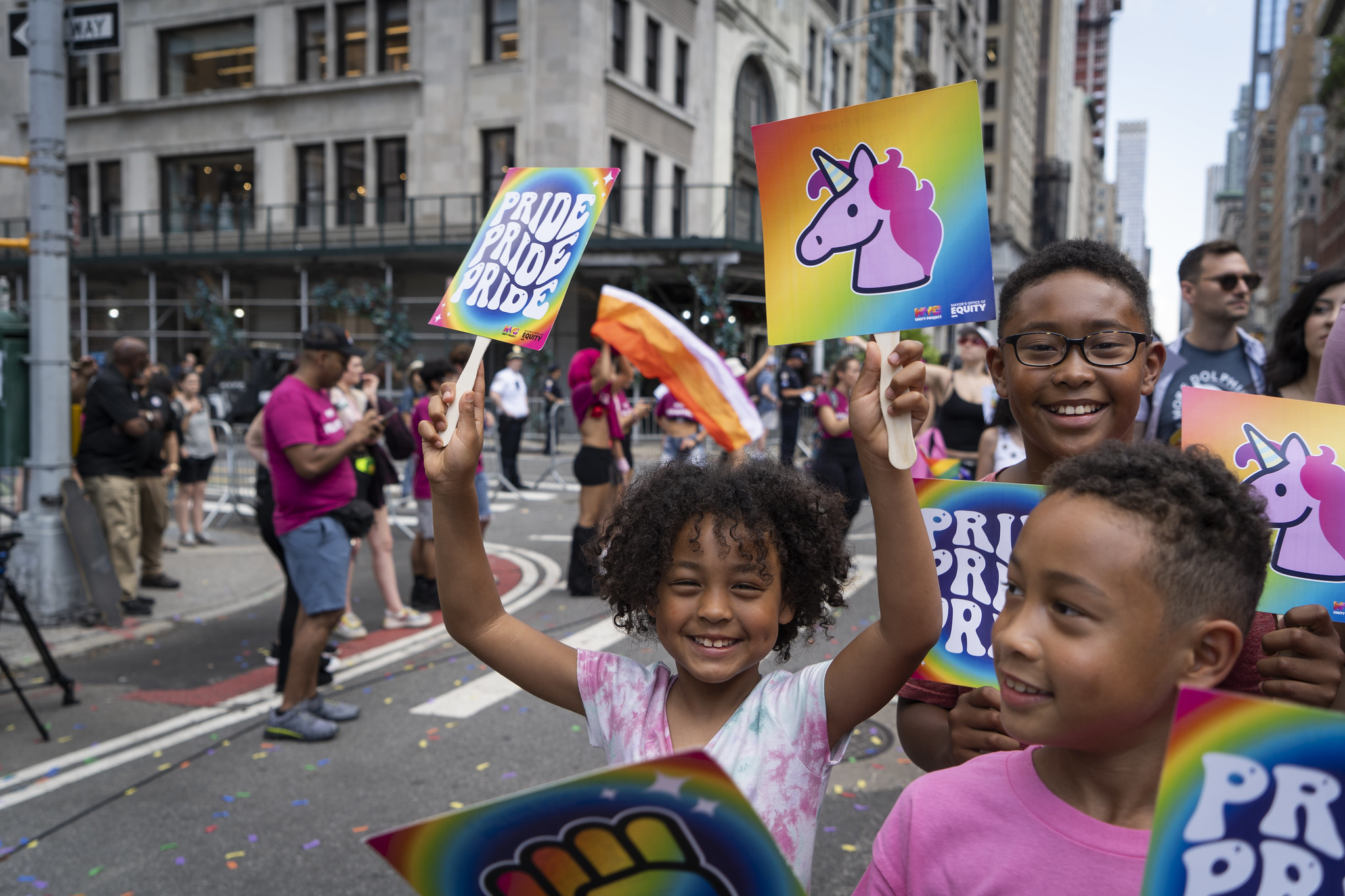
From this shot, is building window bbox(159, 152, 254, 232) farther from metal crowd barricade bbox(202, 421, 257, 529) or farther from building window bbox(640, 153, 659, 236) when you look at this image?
metal crowd barricade bbox(202, 421, 257, 529)

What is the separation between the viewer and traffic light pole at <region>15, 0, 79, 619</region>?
22.7 ft

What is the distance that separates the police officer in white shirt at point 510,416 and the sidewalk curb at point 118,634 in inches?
268

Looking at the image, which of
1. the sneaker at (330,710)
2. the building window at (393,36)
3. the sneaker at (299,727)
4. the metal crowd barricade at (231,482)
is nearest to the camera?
the sneaker at (299,727)

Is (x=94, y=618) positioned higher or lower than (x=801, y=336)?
lower

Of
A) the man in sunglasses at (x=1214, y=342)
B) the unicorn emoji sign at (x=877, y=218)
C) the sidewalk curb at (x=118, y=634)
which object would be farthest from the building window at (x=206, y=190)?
the unicorn emoji sign at (x=877, y=218)

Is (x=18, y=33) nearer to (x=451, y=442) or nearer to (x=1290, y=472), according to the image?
(x=451, y=442)

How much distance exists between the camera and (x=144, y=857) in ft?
12.2

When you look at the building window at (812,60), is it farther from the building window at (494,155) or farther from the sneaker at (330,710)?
the sneaker at (330,710)

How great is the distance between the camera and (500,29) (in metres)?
26.2

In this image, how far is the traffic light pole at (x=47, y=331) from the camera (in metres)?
6.92

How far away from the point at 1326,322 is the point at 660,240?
68.7ft

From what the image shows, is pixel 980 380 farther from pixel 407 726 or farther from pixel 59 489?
pixel 59 489

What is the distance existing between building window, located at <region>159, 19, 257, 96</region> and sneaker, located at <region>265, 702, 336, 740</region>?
92.9 ft

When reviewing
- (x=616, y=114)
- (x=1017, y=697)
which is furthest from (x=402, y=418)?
(x=616, y=114)
